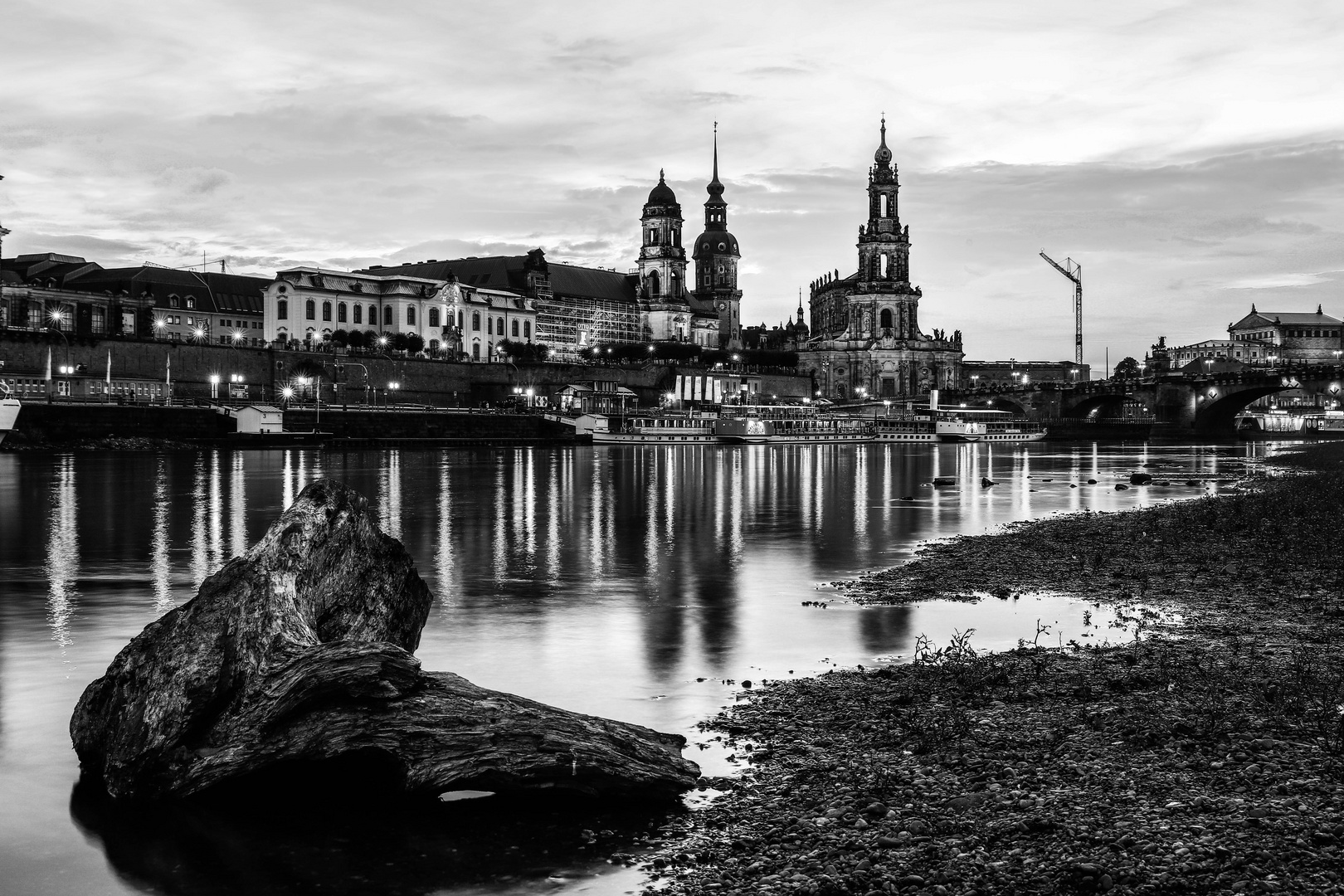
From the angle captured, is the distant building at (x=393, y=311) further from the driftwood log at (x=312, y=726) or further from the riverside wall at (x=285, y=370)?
the driftwood log at (x=312, y=726)

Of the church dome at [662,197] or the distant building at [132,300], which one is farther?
the church dome at [662,197]

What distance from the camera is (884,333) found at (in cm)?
18788

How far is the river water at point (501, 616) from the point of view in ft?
27.2

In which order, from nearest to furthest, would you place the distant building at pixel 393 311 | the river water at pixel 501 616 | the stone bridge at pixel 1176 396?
1. the river water at pixel 501 616
2. the stone bridge at pixel 1176 396
3. the distant building at pixel 393 311

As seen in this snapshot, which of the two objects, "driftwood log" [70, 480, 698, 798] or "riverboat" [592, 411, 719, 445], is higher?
"riverboat" [592, 411, 719, 445]

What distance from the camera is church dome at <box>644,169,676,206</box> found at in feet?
643

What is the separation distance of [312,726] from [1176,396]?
5885 inches

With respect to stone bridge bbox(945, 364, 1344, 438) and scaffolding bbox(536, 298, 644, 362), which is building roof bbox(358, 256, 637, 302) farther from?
stone bridge bbox(945, 364, 1344, 438)

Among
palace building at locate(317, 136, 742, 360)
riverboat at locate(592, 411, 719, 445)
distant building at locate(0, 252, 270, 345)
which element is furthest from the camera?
palace building at locate(317, 136, 742, 360)

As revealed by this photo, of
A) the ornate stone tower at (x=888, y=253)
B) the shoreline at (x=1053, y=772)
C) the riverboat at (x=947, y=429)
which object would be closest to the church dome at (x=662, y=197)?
the ornate stone tower at (x=888, y=253)

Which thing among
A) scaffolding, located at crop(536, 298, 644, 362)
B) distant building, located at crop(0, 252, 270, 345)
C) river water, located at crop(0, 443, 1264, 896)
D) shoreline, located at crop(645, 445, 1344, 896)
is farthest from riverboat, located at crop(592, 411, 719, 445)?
shoreline, located at crop(645, 445, 1344, 896)

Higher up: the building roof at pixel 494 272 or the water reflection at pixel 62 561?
the building roof at pixel 494 272

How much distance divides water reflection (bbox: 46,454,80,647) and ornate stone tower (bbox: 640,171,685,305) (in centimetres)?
15429

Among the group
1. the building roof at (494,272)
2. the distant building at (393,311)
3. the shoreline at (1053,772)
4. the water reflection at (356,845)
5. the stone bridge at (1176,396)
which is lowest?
the water reflection at (356,845)
